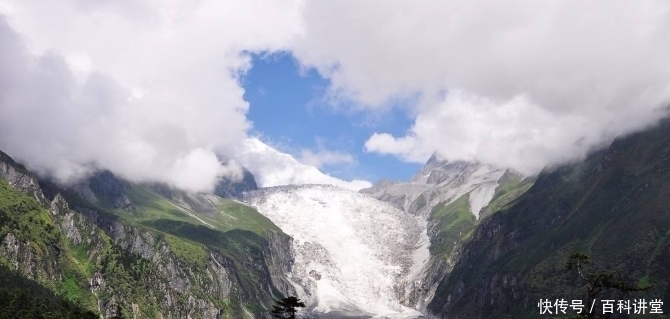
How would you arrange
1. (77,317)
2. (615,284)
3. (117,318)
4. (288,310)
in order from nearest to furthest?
(615,284) → (288,310) → (117,318) → (77,317)

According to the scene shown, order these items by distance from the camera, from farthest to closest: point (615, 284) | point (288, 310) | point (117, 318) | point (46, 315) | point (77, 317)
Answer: point (46, 315) → point (77, 317) → point (117, 318) → point (288, 310) → point (615, 284)

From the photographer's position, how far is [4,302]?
641ft

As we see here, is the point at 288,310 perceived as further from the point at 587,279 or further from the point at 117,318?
the point at 117,318

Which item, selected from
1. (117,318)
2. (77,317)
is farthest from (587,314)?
(77,317)

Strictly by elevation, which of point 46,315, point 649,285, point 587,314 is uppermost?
point 649,285

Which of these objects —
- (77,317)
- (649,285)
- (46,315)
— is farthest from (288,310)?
(46,315)

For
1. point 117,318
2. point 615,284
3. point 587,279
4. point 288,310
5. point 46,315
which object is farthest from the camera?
point 46,315

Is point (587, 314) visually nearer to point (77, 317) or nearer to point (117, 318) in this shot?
point (117, 318)

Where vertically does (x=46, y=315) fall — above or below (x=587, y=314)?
below

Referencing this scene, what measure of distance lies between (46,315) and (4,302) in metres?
16.1

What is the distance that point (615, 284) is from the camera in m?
53.7

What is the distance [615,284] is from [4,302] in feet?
646

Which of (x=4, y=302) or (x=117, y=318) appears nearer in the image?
(x=117, y=318)

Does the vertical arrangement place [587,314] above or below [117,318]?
above
